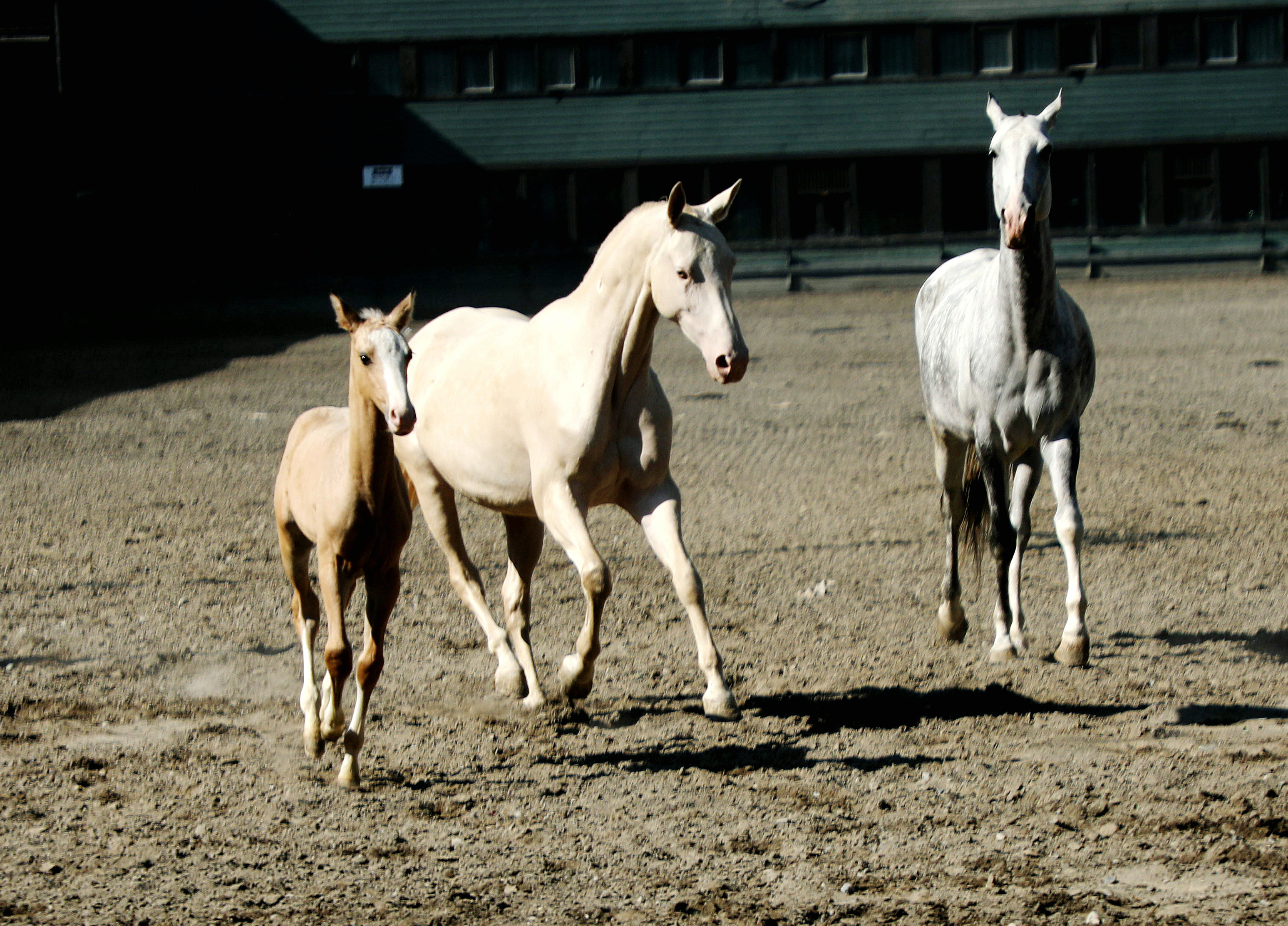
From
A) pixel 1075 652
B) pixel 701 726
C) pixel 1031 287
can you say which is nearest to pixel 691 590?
pixel 701 726

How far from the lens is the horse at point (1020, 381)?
6.70m

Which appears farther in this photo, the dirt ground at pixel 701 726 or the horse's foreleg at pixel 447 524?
the horse's foreleg at pixel 447 524

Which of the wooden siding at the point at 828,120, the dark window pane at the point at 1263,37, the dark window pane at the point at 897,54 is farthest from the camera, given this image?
the dark window pane at the point at 897,54

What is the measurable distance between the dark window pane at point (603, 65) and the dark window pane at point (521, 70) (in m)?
1.10

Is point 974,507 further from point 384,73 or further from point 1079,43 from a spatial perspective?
point 1079,43

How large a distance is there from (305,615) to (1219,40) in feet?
94.1

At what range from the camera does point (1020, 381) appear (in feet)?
23.2

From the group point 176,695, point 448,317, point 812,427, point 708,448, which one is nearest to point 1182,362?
point 812,427

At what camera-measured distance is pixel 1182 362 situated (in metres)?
17.2

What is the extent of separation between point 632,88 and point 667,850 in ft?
88.3

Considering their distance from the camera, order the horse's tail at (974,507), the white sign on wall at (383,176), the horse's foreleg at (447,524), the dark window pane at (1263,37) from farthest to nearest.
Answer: the white sign on wall at (383,176) → the dark window pane at (1263,37) → the horse's tail at (974,507) → the horse's foreleg at (447,524)

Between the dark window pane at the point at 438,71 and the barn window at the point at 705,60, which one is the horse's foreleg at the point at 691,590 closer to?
the barn window at the point at 705,60

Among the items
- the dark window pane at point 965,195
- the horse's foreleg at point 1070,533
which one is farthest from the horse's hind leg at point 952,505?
the dark window pane at point 965,195

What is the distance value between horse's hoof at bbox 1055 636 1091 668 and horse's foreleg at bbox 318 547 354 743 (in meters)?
3.34
